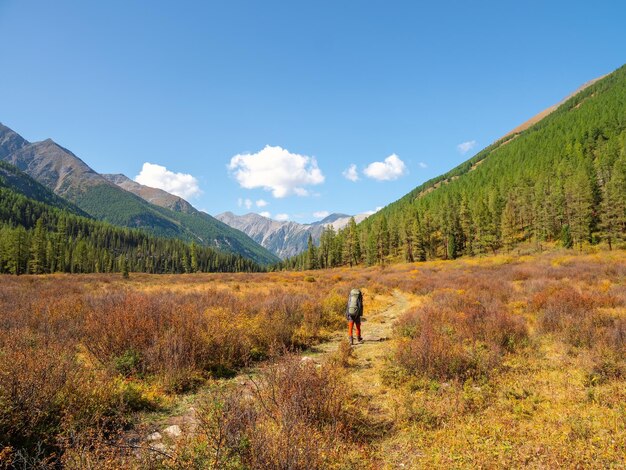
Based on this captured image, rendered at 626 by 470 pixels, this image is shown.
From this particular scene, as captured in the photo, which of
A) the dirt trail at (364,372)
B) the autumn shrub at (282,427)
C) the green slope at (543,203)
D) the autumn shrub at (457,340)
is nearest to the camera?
the autumn shrub at (282,427)

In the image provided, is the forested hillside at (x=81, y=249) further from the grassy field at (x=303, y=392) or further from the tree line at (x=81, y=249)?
the grassy field at (x=303, y=392)

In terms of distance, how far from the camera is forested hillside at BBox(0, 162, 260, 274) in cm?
7538

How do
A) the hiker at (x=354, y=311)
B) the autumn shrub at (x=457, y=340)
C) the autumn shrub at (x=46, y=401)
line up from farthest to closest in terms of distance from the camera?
the hiker at (x=354, y=311)
the autumn shrub at (x=457, y=340)
the autumn shrub at (x=46, y=401)

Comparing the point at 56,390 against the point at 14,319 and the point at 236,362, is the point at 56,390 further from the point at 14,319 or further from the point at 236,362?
the point at 14,319

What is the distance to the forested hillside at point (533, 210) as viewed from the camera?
54969mm

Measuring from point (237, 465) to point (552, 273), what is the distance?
26.1 metres

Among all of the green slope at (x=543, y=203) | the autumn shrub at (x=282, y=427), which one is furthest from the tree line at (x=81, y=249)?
the autumn shrub at (x=282, y=427)

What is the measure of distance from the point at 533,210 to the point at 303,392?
251 feet

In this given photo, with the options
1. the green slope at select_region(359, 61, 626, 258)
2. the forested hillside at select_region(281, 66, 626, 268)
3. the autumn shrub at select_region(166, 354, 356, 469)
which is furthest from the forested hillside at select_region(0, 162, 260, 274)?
the autumn shrub at select_region(166, 354, 356, 469)

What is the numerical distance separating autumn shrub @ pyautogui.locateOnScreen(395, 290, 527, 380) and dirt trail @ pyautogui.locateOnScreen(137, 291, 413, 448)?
832 mm

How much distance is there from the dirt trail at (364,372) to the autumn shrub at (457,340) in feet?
2.73

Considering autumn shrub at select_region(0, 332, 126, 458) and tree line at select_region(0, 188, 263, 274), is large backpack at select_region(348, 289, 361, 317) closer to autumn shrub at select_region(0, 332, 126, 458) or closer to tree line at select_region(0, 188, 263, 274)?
autumn shrub at select_region(0, 332, 126, 458)

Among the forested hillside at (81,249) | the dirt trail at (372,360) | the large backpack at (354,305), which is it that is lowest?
the dirt trail at (372,360)

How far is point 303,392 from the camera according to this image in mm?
4719
